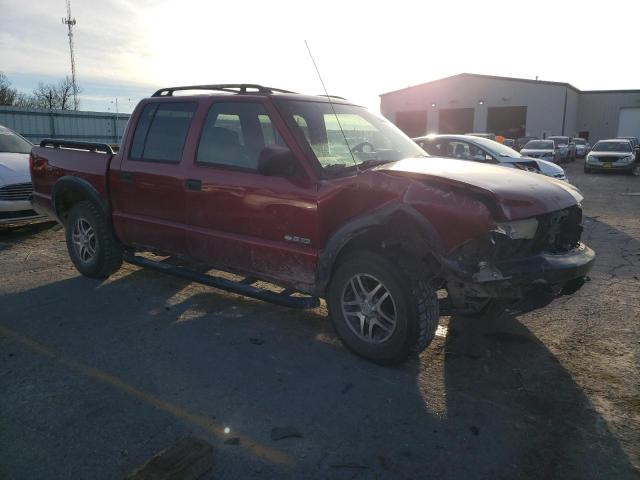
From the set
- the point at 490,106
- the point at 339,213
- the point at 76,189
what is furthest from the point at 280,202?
the point at 490,106

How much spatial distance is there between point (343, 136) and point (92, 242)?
10.8 ft

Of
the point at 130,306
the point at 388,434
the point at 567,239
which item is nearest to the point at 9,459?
the point at 388,434

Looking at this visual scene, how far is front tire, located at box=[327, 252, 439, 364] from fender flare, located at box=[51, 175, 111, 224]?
3021 mm

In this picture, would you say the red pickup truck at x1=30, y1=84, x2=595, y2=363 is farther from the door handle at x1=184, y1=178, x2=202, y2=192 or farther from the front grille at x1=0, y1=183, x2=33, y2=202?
the front grille at x1=0, y1=183, x2=33, y2=202

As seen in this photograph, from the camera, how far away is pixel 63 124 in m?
21.5

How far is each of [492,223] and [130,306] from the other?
3.53m

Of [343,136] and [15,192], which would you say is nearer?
[343,136]

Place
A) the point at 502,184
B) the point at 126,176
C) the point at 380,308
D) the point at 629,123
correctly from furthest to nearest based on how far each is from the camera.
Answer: the point at 629,123 → the point at 126,176 → the point at 380,308 → the point at 502,184

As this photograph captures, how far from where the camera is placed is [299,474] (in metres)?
2.50

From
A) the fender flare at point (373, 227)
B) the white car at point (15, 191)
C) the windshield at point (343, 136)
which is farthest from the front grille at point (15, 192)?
the fender flare at point (373, 227)

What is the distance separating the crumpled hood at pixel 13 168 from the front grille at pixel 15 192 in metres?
0.07

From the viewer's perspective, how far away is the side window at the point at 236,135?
4.16 m

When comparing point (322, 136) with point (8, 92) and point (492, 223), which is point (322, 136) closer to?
point (492, 223)

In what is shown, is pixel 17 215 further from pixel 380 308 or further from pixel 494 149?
pixel 494 149
